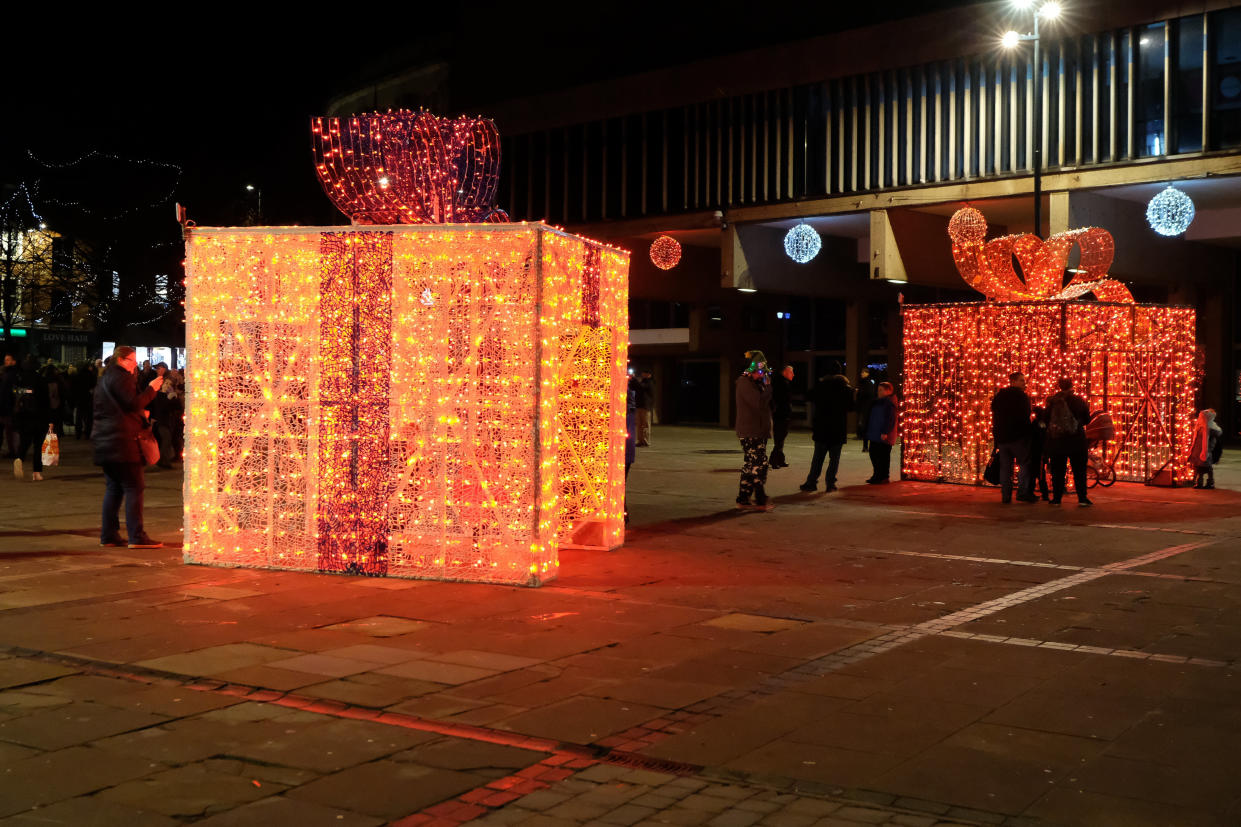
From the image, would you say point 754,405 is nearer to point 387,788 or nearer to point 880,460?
point 880,460

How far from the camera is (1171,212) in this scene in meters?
22.4

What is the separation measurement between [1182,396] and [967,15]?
12832 millimetres

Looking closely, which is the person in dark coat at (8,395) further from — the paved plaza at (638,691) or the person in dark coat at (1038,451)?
the person in dark coat at (1038,451)

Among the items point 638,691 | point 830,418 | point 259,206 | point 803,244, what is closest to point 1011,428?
point 830,418

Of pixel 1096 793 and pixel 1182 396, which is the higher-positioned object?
pixel 1182 396

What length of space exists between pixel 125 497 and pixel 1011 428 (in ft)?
33.7

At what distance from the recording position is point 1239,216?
96.7 feet

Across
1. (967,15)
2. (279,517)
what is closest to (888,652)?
(279,517)

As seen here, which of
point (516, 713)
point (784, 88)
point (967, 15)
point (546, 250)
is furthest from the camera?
point (784, 88)

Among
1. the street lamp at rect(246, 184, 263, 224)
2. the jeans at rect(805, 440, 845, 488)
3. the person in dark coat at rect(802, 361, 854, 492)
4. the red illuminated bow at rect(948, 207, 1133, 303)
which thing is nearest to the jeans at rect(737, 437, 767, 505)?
the person in dark coat at rect(802, 361, 854, 492)

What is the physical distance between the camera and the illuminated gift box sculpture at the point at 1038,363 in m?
18.8

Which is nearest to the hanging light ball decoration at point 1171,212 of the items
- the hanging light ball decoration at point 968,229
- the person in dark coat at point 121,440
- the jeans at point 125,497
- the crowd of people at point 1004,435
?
the hanging light ball decoration at point 968,229

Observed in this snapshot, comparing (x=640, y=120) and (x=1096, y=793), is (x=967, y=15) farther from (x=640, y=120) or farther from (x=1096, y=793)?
(x=1096, y=793)

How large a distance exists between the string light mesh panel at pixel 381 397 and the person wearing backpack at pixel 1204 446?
11619 millimetres
